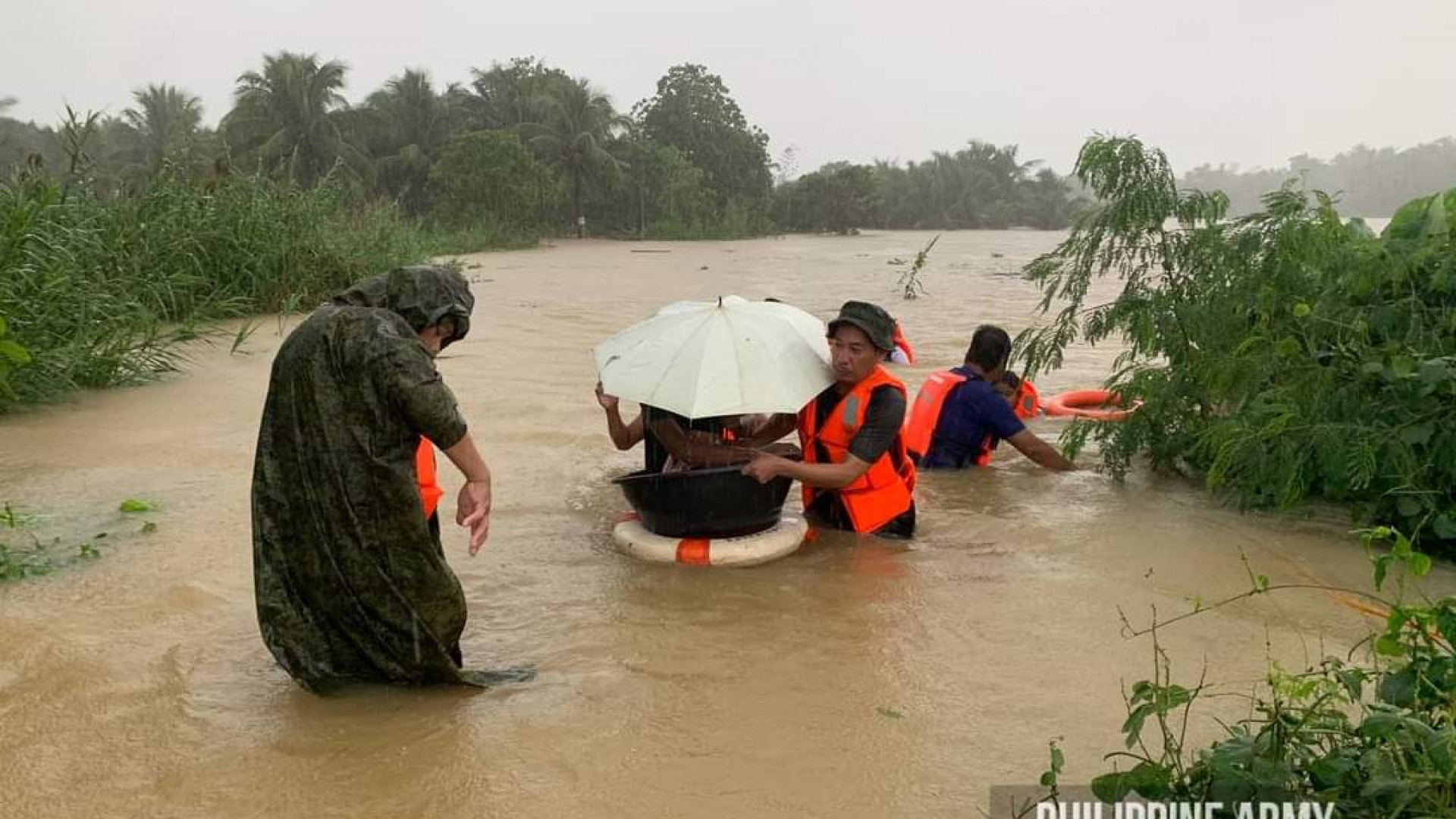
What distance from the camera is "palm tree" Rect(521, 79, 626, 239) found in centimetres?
4197

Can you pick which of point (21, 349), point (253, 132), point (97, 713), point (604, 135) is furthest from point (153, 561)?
point (604, 135)

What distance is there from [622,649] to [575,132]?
40312 millimetres

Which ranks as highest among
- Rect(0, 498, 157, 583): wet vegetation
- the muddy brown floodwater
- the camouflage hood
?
the camouflage hood

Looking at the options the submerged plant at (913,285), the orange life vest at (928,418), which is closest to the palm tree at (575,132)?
the submerged plant at (913,285)

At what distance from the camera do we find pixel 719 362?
482 centimetres

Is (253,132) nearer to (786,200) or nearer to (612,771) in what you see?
(786,200)

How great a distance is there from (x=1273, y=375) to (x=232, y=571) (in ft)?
17.0

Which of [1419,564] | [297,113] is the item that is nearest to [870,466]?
[1419,564]

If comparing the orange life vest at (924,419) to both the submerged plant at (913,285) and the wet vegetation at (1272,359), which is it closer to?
the wet vegetation at (1272,359)

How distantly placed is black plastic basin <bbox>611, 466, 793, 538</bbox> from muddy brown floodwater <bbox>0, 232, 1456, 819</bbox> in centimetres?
23

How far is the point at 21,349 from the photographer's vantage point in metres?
4.39

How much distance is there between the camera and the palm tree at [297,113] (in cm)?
3769

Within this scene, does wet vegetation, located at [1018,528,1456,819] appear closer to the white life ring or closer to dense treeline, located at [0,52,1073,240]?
the white life ring

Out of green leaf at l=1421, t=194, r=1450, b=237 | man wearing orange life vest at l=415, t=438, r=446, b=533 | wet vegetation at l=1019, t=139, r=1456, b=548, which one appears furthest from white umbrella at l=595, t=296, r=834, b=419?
green leaf at l=1421, t=194, r=1450, b=237
